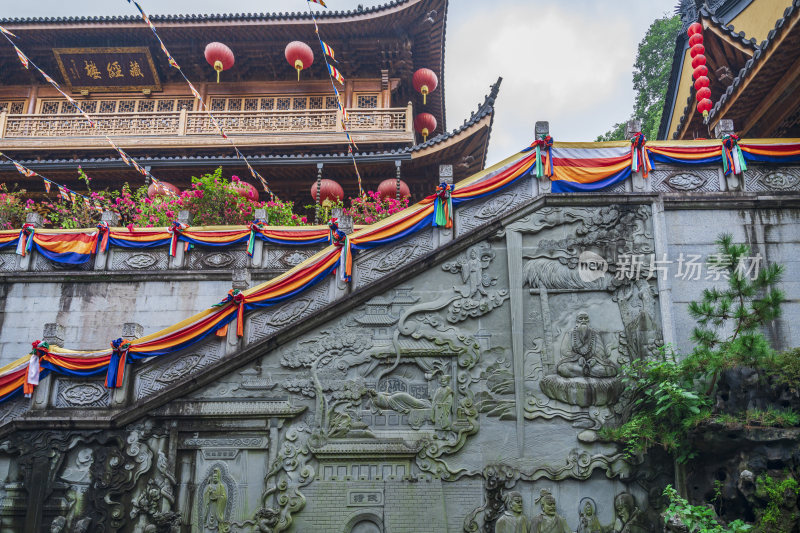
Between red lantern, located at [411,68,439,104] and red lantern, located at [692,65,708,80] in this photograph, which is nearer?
red lantern, located at [692,65,708,80]

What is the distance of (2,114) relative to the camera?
19.4 m

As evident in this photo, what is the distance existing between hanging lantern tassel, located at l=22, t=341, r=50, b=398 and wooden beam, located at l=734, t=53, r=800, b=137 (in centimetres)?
1333

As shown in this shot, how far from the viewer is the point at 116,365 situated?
964 cm

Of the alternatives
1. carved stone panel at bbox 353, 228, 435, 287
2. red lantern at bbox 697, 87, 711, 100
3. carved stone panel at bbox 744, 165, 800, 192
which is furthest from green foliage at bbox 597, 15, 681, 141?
carved stone panel at bbox 353, 228, 435, 287

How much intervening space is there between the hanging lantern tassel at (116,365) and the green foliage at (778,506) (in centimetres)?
891

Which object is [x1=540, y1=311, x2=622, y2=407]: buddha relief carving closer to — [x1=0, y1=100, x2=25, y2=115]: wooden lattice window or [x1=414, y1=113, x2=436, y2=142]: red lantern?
[x1=414, y1=113, x2=436, y2=142]: red lantern

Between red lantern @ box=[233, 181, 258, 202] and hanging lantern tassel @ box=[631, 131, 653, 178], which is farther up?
red lantern @ box=[233, 181, 258, 202]

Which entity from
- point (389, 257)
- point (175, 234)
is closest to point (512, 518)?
point (389, 257)

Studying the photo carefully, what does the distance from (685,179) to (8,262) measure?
13208 millimetres

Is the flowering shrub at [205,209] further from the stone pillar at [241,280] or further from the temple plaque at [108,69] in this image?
the temple plaque at [108,69]

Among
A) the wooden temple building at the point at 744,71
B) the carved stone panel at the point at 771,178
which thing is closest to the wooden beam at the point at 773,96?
the wooden temple building at the point at 744,71

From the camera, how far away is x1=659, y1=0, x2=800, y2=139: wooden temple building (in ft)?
36.3

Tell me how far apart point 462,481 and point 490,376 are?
5.32ft

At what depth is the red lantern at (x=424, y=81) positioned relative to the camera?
2070 cm
